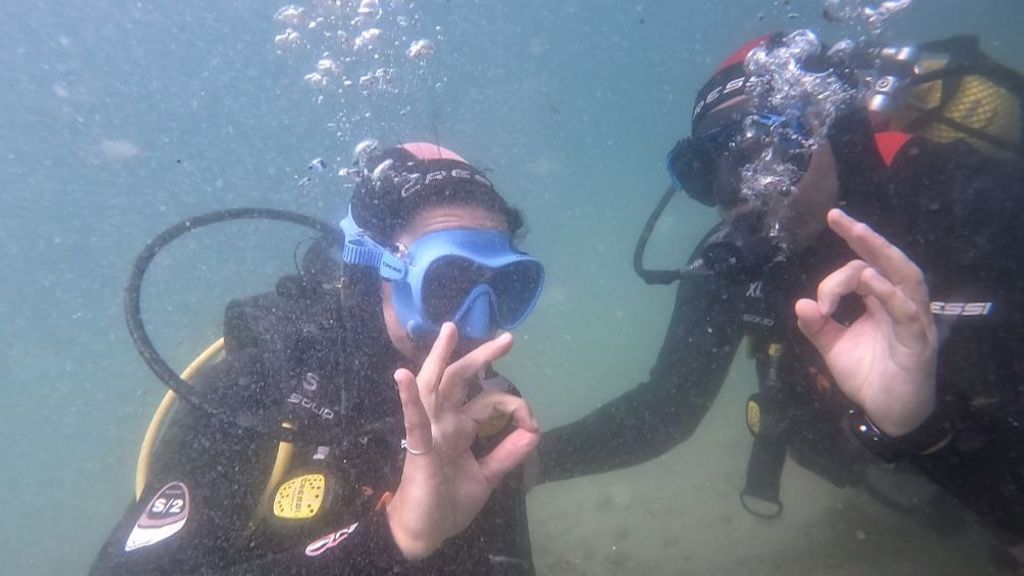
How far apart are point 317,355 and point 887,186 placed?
2.75 meters

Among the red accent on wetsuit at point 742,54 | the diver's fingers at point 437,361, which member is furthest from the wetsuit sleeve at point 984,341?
the diver's fingers at point 437,361

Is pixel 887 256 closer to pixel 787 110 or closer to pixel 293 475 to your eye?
pixel 787 110

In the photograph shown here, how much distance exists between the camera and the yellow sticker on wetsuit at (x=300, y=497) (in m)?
2.38

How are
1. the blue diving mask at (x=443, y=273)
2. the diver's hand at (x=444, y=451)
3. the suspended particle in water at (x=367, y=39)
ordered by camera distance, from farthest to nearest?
the suspended particle in water at (x=367, y=39) < the blue diving mask at (x=443, y=273) < the diver's hand at (x=444, y=451)

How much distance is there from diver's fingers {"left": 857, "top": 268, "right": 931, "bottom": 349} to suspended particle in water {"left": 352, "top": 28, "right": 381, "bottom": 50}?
340 inches

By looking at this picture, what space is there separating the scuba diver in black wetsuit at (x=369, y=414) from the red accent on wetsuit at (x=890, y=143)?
177 centimetres

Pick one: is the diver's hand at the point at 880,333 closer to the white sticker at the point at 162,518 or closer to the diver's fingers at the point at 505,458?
the diver's fingers at the point at 505,458

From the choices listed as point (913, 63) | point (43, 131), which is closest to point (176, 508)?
point (913, 63)

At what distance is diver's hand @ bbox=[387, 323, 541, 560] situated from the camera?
202 cm

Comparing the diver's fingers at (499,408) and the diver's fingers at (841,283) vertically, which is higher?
the diver's fingers at (499,408)

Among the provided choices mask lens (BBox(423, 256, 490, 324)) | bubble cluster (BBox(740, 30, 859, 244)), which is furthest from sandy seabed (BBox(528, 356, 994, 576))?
mask lens (BBox(423, 256, 490, 324))

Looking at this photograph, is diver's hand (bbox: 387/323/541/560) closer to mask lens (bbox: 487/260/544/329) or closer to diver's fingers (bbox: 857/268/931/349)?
mask lens (bbox: 487/260/544/329)

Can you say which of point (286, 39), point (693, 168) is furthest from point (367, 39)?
point (693, 168)

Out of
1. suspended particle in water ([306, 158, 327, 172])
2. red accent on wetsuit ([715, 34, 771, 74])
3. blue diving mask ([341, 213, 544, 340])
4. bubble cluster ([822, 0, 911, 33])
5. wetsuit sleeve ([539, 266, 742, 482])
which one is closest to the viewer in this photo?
blue diving mask ([341, 213, 544, 340])
